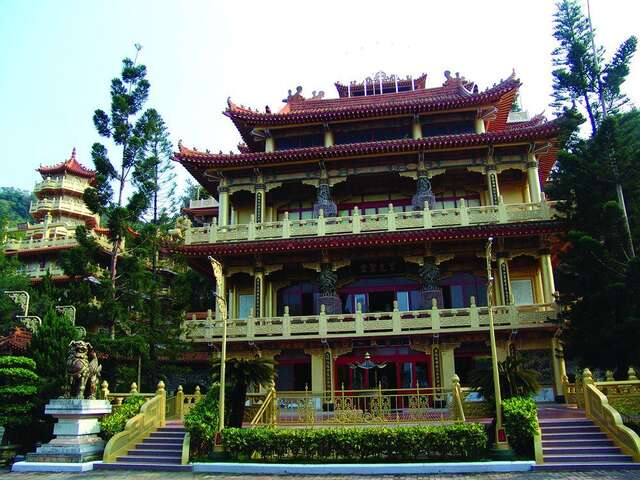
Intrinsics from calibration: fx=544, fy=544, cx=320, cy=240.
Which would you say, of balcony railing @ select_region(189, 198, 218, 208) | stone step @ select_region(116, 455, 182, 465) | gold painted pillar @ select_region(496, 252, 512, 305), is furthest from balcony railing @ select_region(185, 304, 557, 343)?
balcony railing @ select_region(189, 198, 218, 208)

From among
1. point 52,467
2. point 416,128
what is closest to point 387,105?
point 416,128

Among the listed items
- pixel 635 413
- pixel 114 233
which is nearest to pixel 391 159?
pixel 114 233

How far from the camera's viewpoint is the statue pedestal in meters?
15.2

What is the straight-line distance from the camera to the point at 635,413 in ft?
48.0

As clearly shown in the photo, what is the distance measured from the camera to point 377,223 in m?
23.5

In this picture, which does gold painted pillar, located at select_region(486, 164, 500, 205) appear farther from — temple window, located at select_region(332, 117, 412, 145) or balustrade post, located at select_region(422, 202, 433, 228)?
temple window, located at select_region(332, 117, 412, 145)

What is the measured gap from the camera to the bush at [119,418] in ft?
53.2

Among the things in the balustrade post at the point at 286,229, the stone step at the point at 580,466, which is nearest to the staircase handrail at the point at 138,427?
the balustrade post at the point at 286,229

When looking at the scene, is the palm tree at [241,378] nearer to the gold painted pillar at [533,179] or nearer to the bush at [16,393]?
the bush at [16,393]

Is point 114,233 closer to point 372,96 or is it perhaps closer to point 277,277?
point 277,277

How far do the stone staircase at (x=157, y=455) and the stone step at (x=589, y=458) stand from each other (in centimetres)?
907

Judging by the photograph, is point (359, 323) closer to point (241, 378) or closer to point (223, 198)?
point (241, 378)

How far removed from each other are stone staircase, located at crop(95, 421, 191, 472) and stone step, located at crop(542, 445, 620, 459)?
910cm

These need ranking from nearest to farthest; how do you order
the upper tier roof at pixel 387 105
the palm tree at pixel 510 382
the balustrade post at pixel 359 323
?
1. the palm tree at pixel 510 382
2. the balustrade post at pixel 359 323
3. the upper tier roof at pixel 387 105
